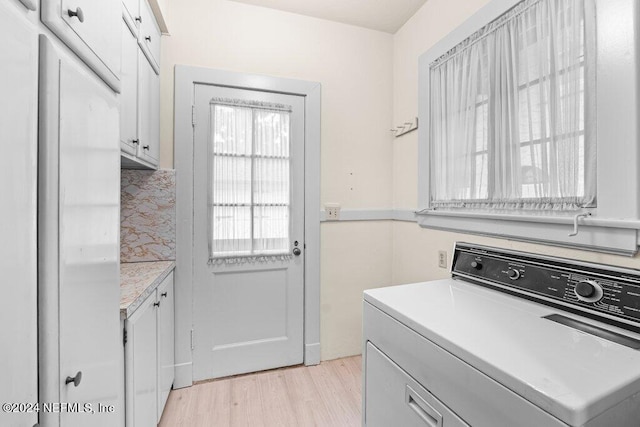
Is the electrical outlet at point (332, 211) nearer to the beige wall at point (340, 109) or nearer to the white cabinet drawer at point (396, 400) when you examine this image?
the beige wall at point (340, 109)

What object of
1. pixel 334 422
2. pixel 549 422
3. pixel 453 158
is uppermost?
pixel 453 158

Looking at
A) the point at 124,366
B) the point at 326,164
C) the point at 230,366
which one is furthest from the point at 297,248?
the point at 124,366

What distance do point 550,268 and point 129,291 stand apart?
1.74 m

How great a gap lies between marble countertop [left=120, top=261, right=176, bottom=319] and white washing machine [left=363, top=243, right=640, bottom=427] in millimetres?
951

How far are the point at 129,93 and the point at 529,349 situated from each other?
185cm

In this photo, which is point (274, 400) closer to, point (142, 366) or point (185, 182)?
point (142, 366)

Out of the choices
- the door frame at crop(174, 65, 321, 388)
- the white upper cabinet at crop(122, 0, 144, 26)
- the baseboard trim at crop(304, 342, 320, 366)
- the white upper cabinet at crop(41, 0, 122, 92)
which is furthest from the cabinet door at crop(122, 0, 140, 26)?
the baseboard trim at crop(304, 342, 320, 366)

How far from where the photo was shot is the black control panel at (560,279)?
3.16 ft

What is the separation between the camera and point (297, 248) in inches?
90.1

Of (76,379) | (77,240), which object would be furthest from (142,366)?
(77,240)

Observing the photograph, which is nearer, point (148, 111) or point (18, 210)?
point (18, 210)

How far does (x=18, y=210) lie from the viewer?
20.9 inches

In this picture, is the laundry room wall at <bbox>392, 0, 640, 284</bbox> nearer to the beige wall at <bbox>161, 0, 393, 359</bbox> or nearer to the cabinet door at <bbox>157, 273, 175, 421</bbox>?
the beige wall at <bbox>161, 0, 393, 359</bbox>

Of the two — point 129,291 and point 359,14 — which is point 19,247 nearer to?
A: point 129,291
